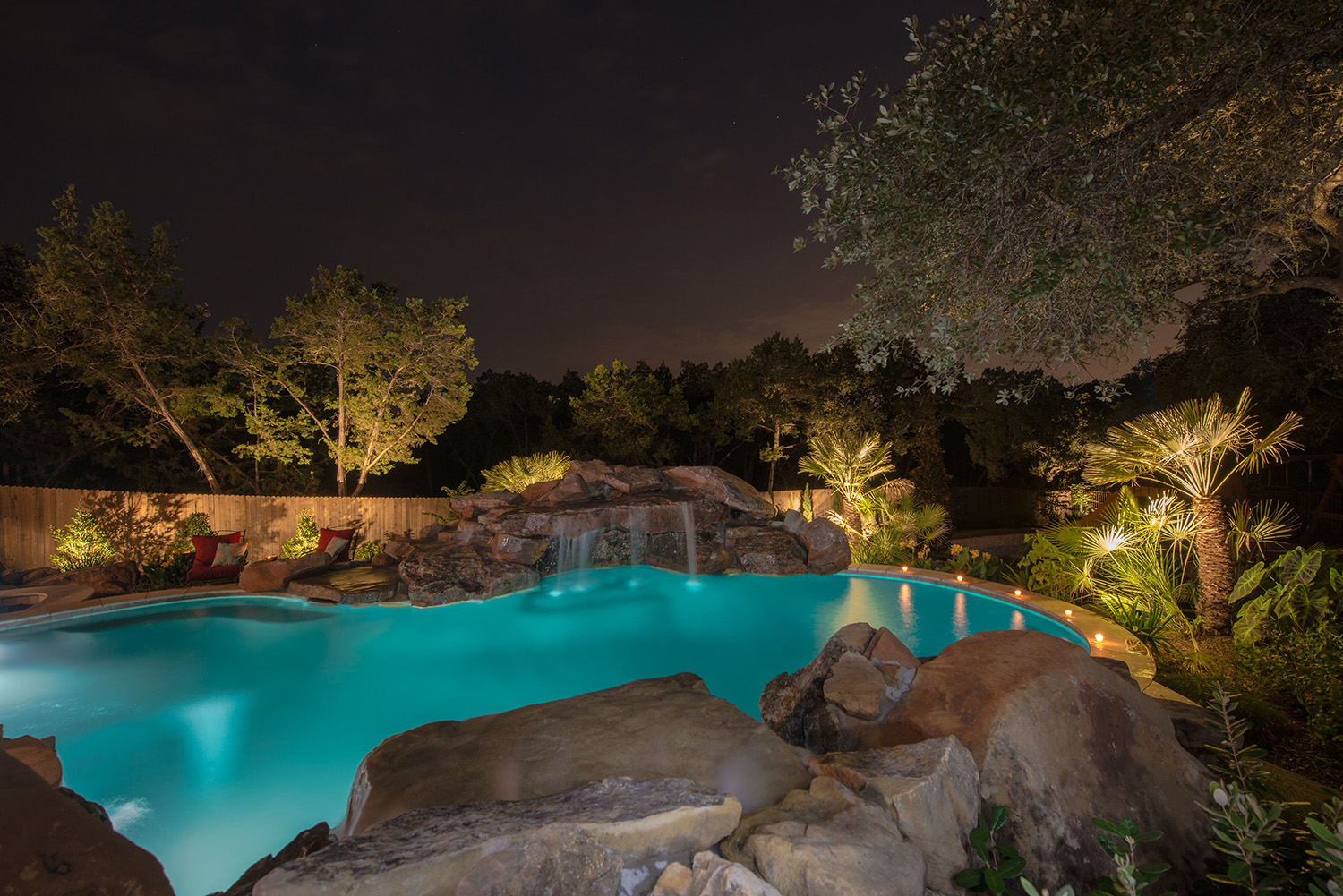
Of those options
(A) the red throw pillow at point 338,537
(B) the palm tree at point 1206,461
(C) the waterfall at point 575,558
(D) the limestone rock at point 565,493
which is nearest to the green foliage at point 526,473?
(D) the limestone rock at point 565,493

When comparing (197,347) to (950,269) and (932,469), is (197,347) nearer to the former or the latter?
(950,269)

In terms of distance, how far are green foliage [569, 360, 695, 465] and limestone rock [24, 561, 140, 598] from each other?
42.4 ft

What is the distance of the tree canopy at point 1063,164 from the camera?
3.80 metres

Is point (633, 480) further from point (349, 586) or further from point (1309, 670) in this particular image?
point (1309, 670)

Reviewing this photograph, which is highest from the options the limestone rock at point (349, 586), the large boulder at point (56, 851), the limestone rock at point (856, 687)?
the large boulder at point (56, 851)

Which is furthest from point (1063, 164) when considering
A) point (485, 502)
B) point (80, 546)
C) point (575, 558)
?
point (80, 546)

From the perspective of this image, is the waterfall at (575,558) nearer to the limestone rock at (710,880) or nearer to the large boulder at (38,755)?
the large boulder at (38,755)

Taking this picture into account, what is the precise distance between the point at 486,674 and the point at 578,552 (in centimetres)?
496

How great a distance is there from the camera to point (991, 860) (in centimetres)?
260

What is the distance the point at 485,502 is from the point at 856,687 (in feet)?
34.4

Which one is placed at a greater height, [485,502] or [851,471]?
[851,471]

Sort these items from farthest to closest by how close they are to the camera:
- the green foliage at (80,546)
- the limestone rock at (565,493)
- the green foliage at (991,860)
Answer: the limestone rock at (565,493) → the green foliage at (80,546) → the green foliage at (991,860)

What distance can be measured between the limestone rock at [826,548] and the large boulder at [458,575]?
544 centimetres

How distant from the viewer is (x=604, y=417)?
2155 cm
